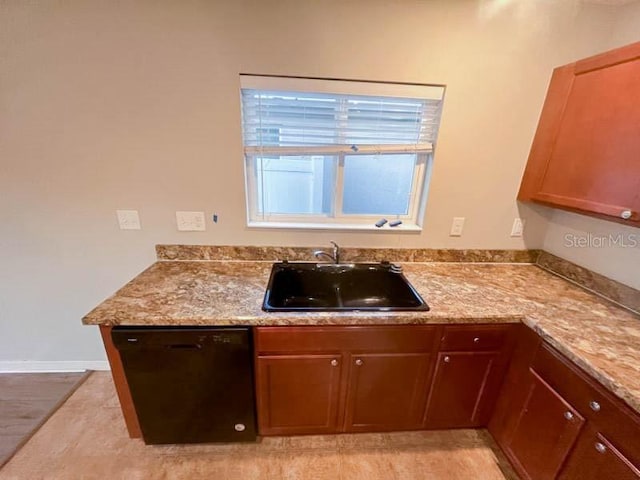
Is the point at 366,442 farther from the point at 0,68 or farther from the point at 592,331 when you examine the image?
the point at 0,68

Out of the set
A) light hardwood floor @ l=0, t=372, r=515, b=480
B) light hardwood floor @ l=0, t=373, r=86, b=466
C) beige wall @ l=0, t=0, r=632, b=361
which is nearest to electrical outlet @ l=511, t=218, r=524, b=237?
beige wall @ l=0, t=0, r=632, b=361

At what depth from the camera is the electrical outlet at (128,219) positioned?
161 cm

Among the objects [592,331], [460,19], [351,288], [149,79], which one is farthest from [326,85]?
[592,331]

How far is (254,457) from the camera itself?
1436mm

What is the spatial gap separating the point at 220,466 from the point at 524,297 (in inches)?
70.6

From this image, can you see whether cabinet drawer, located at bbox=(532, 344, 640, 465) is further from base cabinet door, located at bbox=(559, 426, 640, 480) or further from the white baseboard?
the white baseboard

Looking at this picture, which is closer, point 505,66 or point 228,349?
point 228,349

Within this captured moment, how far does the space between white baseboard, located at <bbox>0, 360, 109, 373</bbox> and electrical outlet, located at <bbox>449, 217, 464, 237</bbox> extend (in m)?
2.57

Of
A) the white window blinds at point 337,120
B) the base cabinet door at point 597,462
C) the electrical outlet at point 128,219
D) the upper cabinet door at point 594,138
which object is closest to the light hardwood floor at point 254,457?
the base cabinet door at point 597,462

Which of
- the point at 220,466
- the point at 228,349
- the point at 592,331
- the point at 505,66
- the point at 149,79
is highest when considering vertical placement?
the point at 505,66

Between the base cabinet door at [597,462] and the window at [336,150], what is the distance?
1.19 metres

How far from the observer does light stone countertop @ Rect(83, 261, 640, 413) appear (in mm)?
1041

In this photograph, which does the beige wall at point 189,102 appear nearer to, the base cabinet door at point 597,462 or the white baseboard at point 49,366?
the white baseboard at point 49,366

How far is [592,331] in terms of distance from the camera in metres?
1.16
